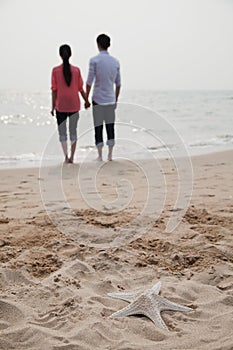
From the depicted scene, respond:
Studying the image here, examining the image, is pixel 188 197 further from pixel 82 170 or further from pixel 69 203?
pixel 82 170

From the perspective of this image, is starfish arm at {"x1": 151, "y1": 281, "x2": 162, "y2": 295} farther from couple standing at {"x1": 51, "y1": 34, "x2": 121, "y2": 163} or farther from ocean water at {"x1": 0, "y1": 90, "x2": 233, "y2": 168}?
A: ocean water at {"x1": 0, "y1": 90, "x2": 233, "y2": 168}

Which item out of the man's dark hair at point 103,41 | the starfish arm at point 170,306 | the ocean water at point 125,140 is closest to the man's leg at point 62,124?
the ocean water at point 125,140

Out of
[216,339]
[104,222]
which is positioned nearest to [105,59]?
[104,222]

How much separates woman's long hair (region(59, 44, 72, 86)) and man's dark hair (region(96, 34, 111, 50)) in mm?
562

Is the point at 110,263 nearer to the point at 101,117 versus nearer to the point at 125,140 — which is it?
the point at 101,117

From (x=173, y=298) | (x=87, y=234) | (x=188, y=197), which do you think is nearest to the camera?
(x=173, y=298)

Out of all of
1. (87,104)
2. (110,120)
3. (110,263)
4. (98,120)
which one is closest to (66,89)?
(87,104)

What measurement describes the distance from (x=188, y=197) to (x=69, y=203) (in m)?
1.50

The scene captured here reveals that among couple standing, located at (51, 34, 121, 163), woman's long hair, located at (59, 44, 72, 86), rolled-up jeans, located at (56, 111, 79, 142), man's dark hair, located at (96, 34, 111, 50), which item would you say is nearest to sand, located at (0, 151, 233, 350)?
rolled-up jeans, located at (56, 111, 79, 142)

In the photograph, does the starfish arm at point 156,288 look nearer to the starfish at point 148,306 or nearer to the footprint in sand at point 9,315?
the starfish at point 148,306

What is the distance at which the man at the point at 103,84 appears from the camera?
7465 millimetres

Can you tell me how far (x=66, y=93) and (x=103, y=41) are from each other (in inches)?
42.9

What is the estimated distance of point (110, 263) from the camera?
3537 millimetres

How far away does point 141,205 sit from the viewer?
5125mm
